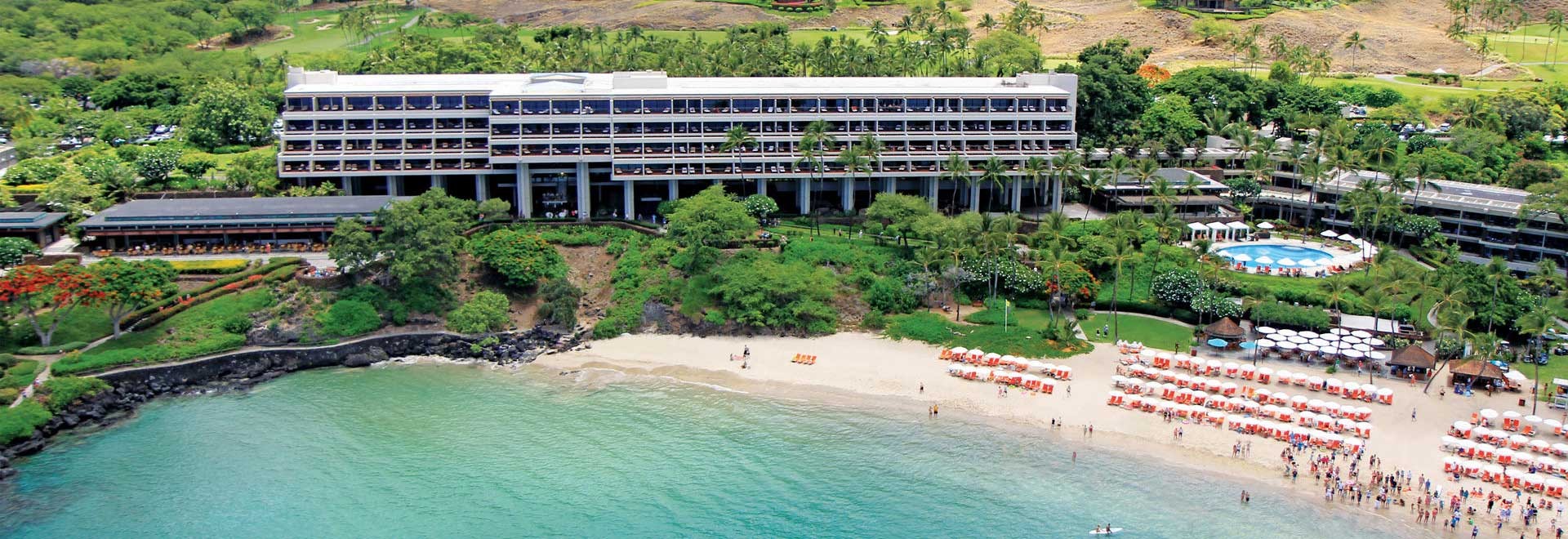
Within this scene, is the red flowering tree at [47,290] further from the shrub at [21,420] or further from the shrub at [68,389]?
the shrub at [21,420]

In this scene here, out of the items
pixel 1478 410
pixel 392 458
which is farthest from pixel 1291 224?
pixel 392 458

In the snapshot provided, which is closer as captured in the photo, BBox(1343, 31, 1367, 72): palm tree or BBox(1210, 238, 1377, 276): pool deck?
BBox(1210, 238, 1377, 276): pool deck

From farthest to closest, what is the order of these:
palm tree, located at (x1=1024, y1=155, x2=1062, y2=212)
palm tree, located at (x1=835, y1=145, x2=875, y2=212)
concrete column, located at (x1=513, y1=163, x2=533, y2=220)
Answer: concrete column, located at (x1=513, y1=163, x2=533, y2=220) → palm tree, located at (x1=1024, y1=155, x2=1062, y2=212) → palm tree, located at (x1=835, y1=145, x2=875, y2=212)

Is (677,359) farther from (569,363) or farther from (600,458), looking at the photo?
(600,458)

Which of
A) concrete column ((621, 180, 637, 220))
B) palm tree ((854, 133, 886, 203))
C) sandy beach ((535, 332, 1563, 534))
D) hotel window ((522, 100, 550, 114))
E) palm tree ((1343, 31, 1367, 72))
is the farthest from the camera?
palm tree ((1343, 31, 1367, 72))

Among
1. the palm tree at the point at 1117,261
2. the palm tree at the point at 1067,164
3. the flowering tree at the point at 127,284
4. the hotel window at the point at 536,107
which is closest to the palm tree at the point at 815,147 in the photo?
the palm tree at the point at 1067,164

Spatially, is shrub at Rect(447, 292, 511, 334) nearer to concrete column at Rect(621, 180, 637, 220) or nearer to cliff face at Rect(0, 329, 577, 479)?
cliff face at Rect(0, 329, 577, 479)

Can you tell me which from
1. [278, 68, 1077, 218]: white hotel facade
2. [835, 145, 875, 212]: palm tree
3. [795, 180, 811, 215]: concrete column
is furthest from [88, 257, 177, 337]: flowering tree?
[835, 145, 875, 212]: palm tree

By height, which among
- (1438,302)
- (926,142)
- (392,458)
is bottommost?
(392,458)
